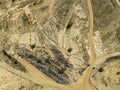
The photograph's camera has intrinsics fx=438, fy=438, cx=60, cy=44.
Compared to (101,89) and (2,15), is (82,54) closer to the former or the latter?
(101,89)

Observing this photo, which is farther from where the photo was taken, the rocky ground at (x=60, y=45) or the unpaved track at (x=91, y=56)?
the rocky ground at (x=60, y=45)

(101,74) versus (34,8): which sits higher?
(34,8)

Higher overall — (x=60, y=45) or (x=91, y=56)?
(x=60, y=45)

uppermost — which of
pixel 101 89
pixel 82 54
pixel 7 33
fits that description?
pixel 7 33

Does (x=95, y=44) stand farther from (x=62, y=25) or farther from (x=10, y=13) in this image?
(x=10, y=13)

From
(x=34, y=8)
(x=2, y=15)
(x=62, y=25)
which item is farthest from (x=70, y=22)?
(x=2, y=15)

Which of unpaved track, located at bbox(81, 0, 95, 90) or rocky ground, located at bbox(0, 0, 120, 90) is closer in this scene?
unpaved track, located at bbox(81, 0, 95, 90)

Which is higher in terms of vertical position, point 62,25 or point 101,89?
point 62,25

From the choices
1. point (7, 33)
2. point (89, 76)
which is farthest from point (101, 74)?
point (7, 33)

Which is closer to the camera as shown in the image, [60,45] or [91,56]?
[60,45]
